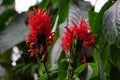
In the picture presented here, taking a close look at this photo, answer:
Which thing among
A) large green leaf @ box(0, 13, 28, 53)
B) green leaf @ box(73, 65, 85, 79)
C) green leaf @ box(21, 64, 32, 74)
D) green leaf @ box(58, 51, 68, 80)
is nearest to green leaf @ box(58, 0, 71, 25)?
green leaf @ box(58, 51, 68, 80)

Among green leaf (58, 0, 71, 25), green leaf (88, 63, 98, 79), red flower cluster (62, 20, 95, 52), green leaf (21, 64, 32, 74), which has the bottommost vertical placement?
green leaf (88, 63, 98, 79)

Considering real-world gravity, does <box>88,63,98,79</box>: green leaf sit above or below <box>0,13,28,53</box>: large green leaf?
below

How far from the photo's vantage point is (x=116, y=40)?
108 centimetres

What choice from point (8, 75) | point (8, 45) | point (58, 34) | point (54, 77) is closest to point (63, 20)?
point (58, 34)

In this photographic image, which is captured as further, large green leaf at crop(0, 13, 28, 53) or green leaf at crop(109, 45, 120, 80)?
large green leaf at crop(0, 13, 28, 53)

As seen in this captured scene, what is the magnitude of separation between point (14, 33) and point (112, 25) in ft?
4.25

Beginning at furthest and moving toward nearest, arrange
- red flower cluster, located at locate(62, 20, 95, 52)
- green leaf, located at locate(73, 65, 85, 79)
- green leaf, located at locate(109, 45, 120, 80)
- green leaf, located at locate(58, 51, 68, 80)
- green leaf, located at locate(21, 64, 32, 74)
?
green leaf, located at locate(21, 64, 32, 74) → green leaf, located at locate(109, 45, 120, 80) → green leaf, located at locate(58, 51, 68, 80) → green leaf, located at locate(73, 65, 85, 79) → red flower cluster, located at locate(62, 20, 95, 52)

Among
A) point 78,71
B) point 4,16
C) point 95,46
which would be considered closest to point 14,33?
point 4,16

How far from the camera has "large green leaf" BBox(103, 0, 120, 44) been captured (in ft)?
3.57

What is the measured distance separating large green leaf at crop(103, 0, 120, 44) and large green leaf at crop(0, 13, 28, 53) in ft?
3.68

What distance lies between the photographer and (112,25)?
1113 mm

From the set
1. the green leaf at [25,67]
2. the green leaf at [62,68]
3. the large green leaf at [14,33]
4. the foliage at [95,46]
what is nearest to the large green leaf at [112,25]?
the foliage at [95,46]

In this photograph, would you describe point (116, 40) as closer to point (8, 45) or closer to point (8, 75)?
point (8, 45)

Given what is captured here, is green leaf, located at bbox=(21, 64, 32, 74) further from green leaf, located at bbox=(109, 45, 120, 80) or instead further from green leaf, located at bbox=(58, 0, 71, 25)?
green leaf, located at bbox=(58, 0, 71, 25)
